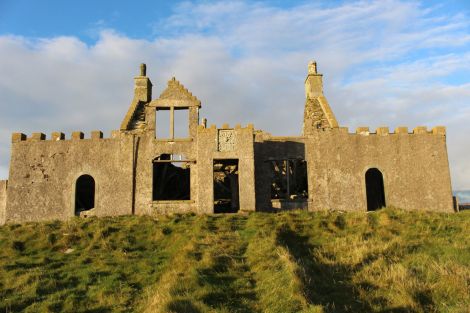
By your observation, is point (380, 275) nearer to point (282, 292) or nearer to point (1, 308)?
point (282, 292)

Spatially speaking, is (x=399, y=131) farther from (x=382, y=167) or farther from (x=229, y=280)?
(x=229, y=280)

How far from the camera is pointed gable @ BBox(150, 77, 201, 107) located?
21516 mm

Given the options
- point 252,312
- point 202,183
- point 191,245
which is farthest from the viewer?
point 202,183

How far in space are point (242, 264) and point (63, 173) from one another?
13440 millimetres

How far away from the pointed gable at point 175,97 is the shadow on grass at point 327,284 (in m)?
11.2

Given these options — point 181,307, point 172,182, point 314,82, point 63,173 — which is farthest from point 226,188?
point 181,307

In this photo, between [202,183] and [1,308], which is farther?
[202,183]

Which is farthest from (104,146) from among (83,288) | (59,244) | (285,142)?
(83,288)

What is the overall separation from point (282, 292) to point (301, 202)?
1229 cm

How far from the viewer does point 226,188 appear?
25594 millimetres

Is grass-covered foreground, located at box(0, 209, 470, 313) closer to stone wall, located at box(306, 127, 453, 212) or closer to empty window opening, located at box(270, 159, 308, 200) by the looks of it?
stone wall, located at box(306, 127, 453, 212)

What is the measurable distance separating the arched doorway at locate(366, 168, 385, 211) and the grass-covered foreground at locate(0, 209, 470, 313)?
20.1 feet

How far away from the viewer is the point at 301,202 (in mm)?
20781

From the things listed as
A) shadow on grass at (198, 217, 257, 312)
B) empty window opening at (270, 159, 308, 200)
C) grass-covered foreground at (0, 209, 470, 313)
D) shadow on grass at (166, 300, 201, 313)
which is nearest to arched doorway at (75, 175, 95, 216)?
grass-covered foreground at (0, 209, 470, 313)
